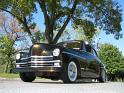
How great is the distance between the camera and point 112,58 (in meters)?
59.7

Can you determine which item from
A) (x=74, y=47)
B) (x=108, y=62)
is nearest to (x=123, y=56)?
(x=108, y=62)

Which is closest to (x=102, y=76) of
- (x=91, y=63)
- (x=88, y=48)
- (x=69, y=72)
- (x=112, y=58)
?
(x=91, y=63)

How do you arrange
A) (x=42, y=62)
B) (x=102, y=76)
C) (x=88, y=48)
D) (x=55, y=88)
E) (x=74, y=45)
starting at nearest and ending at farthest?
(x=55, y=88) → (x=42, y=62) → (x=74, y=45) → (x=88, y=48) → (x=102, y=76)

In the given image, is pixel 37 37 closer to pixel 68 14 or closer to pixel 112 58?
pixel 68 14

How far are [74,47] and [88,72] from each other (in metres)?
1.08

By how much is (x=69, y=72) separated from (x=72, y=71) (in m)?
0.27

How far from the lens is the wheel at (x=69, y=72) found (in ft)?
44.4

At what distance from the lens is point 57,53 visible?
13.5m

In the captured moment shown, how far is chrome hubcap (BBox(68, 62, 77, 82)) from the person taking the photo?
541 inches

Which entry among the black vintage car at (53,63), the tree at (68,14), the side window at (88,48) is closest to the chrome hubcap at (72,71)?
the black vintage car at (53,63)

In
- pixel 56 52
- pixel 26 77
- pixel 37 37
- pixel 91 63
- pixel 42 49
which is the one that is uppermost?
pixel 37 37

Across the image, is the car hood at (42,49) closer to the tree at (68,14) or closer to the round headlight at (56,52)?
the round headlight at (56,52)

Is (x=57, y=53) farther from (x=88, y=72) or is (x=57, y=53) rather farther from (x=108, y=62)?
(x=108, y=62)

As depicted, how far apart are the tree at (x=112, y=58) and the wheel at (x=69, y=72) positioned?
4395cm
